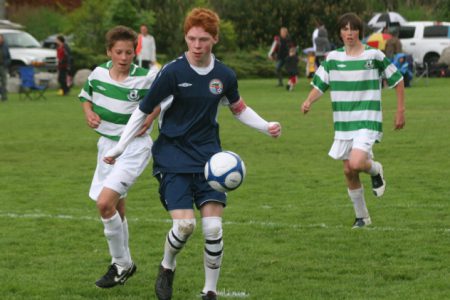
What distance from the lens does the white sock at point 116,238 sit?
317 inches

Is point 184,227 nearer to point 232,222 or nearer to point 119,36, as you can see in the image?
point 119,36

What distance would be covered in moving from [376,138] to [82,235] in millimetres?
2818

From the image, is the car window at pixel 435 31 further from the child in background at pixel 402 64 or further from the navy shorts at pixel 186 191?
the navy shorts at pixel 186 191

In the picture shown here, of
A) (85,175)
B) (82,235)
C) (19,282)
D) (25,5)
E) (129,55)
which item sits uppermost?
(129,55)

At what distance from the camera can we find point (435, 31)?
46625 mm

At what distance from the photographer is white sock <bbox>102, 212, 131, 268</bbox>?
8.05m

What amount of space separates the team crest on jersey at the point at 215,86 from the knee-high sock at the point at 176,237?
0.86 m

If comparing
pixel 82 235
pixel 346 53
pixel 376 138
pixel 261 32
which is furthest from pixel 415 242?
pixel 261 32

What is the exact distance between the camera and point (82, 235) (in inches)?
410

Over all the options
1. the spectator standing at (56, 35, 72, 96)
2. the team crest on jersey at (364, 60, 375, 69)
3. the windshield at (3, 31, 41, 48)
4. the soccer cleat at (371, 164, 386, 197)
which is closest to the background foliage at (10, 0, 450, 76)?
the windshield at (3, 31, 41, 48)

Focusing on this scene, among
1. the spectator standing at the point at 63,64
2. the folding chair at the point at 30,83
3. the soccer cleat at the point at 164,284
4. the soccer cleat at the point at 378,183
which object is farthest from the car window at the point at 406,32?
the soccer cleat at the point at 164,284

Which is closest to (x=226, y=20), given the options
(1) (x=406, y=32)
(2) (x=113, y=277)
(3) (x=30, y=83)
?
(1) (x=406, y=32)

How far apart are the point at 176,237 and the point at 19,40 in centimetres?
3705

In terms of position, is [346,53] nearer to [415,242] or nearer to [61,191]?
[415,242]
